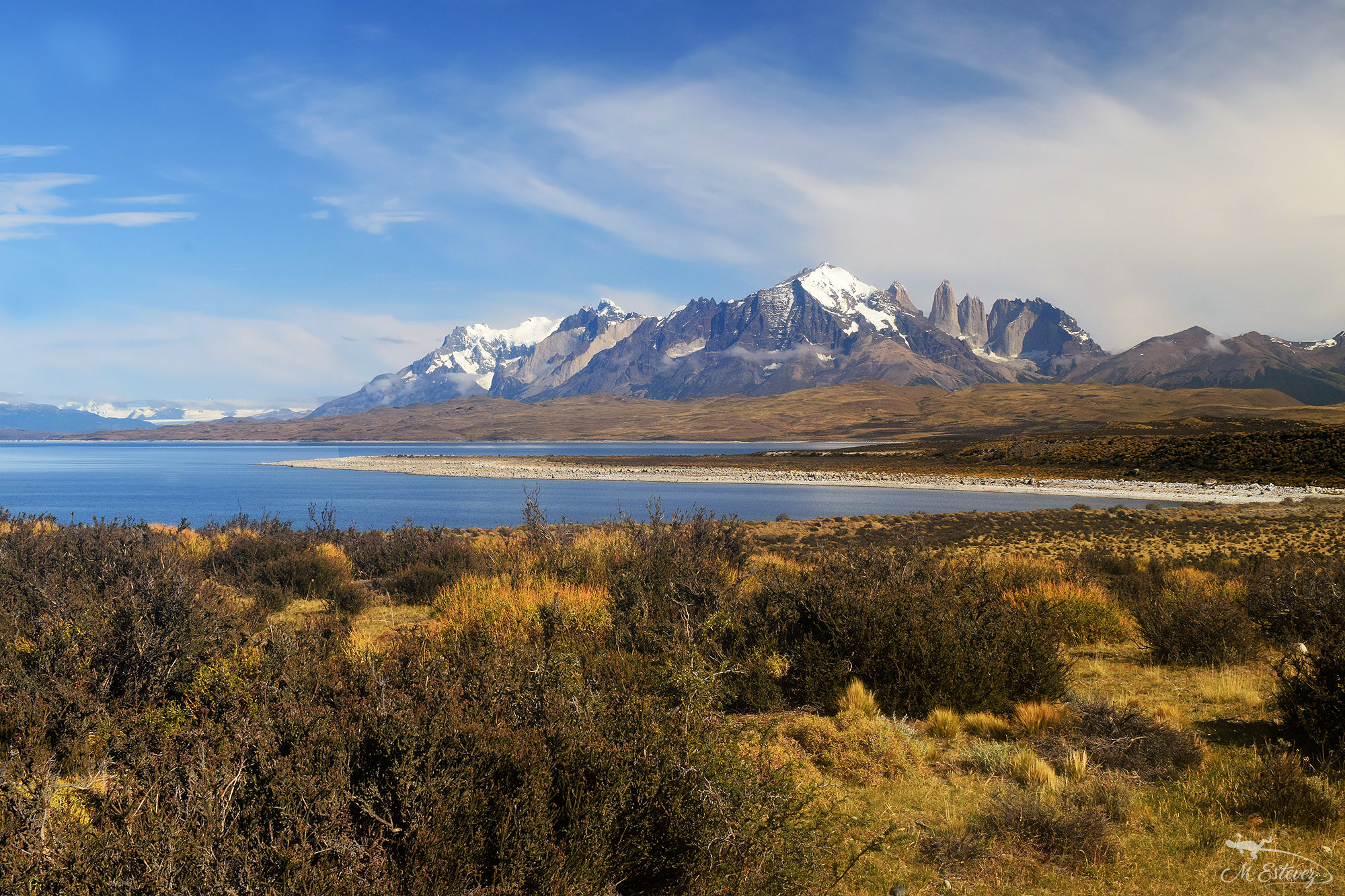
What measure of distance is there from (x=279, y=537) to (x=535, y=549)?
6538 millimetres

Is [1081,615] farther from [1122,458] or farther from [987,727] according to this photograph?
[1122,458]

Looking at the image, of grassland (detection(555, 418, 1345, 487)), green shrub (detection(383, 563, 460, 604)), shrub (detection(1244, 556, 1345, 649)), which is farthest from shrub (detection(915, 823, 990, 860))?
grassland (detection(555, 418, 1345, 487))

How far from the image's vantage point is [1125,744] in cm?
541

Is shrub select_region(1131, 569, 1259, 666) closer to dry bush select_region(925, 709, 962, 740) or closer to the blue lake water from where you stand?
dry bush select_region(925, 709, 962, 740)

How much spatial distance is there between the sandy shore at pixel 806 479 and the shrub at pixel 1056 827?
38.9 meters

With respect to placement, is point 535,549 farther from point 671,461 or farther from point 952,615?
point 671,461

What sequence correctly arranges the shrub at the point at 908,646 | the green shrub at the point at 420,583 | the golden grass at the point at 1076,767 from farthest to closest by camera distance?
→ the green shrub at the point at 420,583
the shrub at the point at 908,646
the golden grass at the point at 1076,767

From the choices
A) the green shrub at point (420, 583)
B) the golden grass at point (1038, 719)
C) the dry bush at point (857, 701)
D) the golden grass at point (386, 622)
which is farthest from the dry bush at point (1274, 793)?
the green shrub at point (420, 583)

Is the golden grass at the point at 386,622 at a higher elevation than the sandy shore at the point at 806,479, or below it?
higher

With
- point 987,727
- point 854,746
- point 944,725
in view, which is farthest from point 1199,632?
point 854,746

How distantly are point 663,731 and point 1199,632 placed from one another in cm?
759

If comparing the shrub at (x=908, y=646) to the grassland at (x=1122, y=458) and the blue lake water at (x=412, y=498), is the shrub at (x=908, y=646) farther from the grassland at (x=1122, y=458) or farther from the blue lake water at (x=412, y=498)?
the grassland at (x=1122, y=458)

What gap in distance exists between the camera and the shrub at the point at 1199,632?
805 cm

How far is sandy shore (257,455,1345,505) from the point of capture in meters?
41.1
